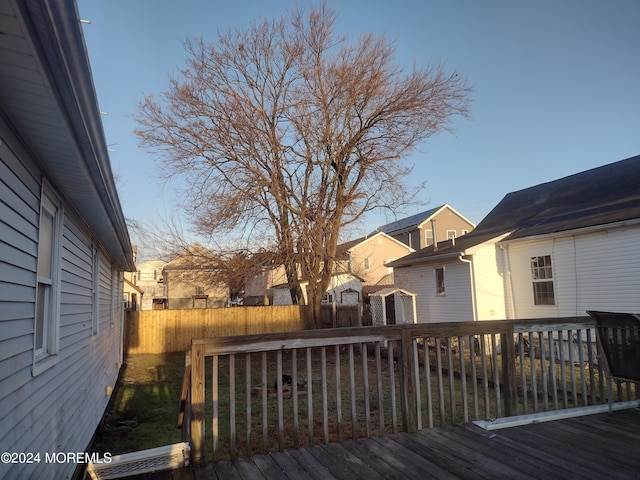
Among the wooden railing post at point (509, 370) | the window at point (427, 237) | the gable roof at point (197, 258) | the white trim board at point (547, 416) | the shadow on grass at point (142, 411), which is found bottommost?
the shadow on grass at point (142, 411)

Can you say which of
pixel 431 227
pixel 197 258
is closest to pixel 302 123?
pixel 197 258

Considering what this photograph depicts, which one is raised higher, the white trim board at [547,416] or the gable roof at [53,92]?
the gable roof at [53,92]

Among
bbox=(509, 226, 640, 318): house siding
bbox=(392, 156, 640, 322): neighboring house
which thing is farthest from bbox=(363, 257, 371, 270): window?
bbox=(509, 226, 640, 318): house siding

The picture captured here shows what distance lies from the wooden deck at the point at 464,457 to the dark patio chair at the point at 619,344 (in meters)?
0.45

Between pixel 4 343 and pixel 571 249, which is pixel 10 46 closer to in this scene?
pixel 4 343

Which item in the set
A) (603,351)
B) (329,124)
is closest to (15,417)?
(603,351)

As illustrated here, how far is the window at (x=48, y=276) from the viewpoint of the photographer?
9.96 feet

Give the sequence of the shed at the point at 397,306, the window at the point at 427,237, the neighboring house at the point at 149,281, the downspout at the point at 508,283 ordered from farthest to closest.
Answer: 1. the neighboring house at the point at 149,281
2. the window at the point at 427,237
3. the shed at the point at 397,306
4. the downspout at the point at 508,283

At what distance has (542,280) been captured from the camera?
1105cm

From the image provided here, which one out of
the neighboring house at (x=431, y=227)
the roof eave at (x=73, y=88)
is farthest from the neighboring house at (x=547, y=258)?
the neighboring house at (x=431, y=227)

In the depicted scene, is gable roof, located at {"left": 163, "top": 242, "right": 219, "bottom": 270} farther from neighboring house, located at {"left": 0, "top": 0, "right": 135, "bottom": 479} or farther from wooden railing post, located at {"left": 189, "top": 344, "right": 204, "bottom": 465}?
wooden railing post, located at {"left": 189, "top": 344, "right": 204, "bottom": 465}

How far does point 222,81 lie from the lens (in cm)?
1370

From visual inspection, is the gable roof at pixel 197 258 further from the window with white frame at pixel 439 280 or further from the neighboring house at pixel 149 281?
the neighboring house at pixel 149 281

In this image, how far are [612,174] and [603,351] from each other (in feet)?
35.4
